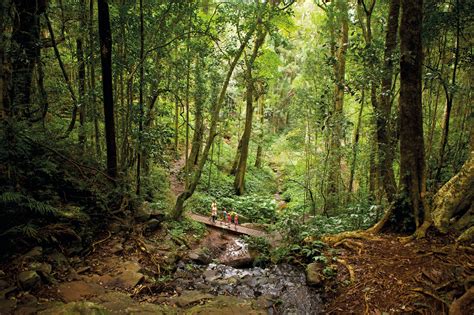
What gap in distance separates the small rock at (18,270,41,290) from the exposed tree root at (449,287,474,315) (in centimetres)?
613

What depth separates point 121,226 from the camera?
25.3ft

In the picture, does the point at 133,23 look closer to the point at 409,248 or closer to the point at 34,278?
the point at 34,278

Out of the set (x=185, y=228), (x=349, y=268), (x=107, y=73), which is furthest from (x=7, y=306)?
(x=185, y=228)

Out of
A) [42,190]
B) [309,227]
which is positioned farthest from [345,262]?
[42,190]

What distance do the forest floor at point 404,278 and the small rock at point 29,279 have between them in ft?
16.4

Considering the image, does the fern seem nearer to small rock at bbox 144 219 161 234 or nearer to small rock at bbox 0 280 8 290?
small rock at bbox 0 280 8 290

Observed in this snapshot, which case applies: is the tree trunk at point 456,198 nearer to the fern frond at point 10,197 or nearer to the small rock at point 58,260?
the small rock at point 58,260

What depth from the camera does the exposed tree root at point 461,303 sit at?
3632 mm

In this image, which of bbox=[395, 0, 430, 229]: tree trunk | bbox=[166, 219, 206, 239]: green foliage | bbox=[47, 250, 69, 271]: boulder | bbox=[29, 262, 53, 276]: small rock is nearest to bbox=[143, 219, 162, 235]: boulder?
bbox=[166, 219, 206, 239]: green foliage

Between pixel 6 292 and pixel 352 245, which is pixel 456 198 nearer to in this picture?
pixel 352 245

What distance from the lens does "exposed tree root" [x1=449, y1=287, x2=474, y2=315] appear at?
11.9ft

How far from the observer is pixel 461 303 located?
3.69 m

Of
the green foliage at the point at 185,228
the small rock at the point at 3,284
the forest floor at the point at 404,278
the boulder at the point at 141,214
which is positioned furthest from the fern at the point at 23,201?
the forest floor at the point at 404,278

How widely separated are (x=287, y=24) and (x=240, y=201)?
933 cm
